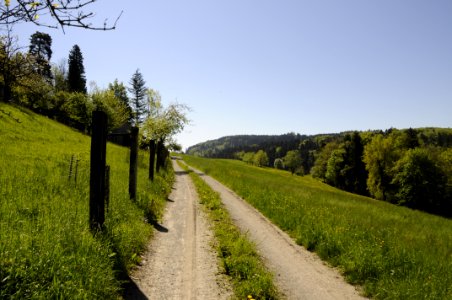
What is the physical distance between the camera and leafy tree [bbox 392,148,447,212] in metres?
48.8

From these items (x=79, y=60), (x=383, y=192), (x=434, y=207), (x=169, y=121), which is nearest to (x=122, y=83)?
(x=79, y=60)

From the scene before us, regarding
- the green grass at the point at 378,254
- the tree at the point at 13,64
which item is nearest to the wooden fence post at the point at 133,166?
the green grass at the point at 378,254

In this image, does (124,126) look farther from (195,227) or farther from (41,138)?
(195,227)

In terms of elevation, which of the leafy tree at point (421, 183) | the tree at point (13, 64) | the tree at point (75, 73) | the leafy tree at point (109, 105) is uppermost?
the tree at point (75, 73)

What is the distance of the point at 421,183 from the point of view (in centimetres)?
4881

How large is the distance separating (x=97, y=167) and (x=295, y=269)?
5454 mm

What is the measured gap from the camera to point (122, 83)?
78.5 m

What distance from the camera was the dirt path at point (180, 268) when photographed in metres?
6.04

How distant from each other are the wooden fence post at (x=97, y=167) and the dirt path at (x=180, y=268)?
158 centimetres

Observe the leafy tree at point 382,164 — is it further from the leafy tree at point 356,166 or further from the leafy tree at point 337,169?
the leafy tree at point 337,169

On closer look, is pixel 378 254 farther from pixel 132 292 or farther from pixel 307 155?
pixel 307 155

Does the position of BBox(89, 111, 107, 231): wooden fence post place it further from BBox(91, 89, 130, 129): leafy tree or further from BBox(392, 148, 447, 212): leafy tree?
BBox(392, 148, 447, 212): leafy tree

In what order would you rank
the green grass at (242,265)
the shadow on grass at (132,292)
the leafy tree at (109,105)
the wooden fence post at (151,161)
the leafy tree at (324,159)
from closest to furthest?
the shadow on grass at (132,292), the green grass at (242,265), the wooden fence post at (151,161), the leafy tree at (109,105), the leafy tree at (324,159)

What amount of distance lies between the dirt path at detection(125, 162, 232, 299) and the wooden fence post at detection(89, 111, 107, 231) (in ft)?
5.19
